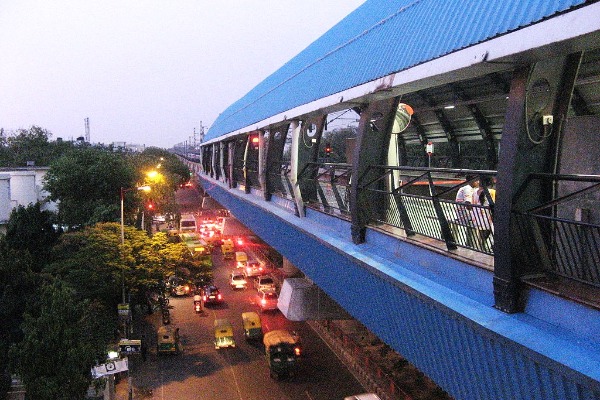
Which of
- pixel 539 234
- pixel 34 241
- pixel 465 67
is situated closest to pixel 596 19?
pixel 465 67

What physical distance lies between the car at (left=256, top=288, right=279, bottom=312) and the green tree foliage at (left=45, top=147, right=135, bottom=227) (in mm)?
12090

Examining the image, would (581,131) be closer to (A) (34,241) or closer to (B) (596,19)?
(B) (596,19)

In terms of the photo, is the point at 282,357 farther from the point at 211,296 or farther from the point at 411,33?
the point at 411,33

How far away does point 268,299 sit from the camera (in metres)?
28.1

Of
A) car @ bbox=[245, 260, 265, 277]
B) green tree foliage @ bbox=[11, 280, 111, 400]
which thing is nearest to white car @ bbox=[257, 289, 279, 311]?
car @ bbox=[245, 260, 265, 277]

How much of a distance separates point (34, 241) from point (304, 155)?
2035 cm

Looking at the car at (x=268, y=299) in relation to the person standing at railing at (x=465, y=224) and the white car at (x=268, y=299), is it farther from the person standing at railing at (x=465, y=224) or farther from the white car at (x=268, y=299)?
the person standing at railing at (x=465, y=224)

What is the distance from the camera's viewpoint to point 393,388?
1714 cm

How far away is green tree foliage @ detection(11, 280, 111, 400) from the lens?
1366 cm

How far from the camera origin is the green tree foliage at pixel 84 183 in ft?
108

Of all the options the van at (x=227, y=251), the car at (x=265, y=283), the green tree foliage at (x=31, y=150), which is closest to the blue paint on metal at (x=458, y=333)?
the car at (x=265, y=283)

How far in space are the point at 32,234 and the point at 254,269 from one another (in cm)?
1422

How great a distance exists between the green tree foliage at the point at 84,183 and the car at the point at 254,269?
983 centimetres

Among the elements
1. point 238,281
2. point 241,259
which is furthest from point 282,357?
point 241,259
